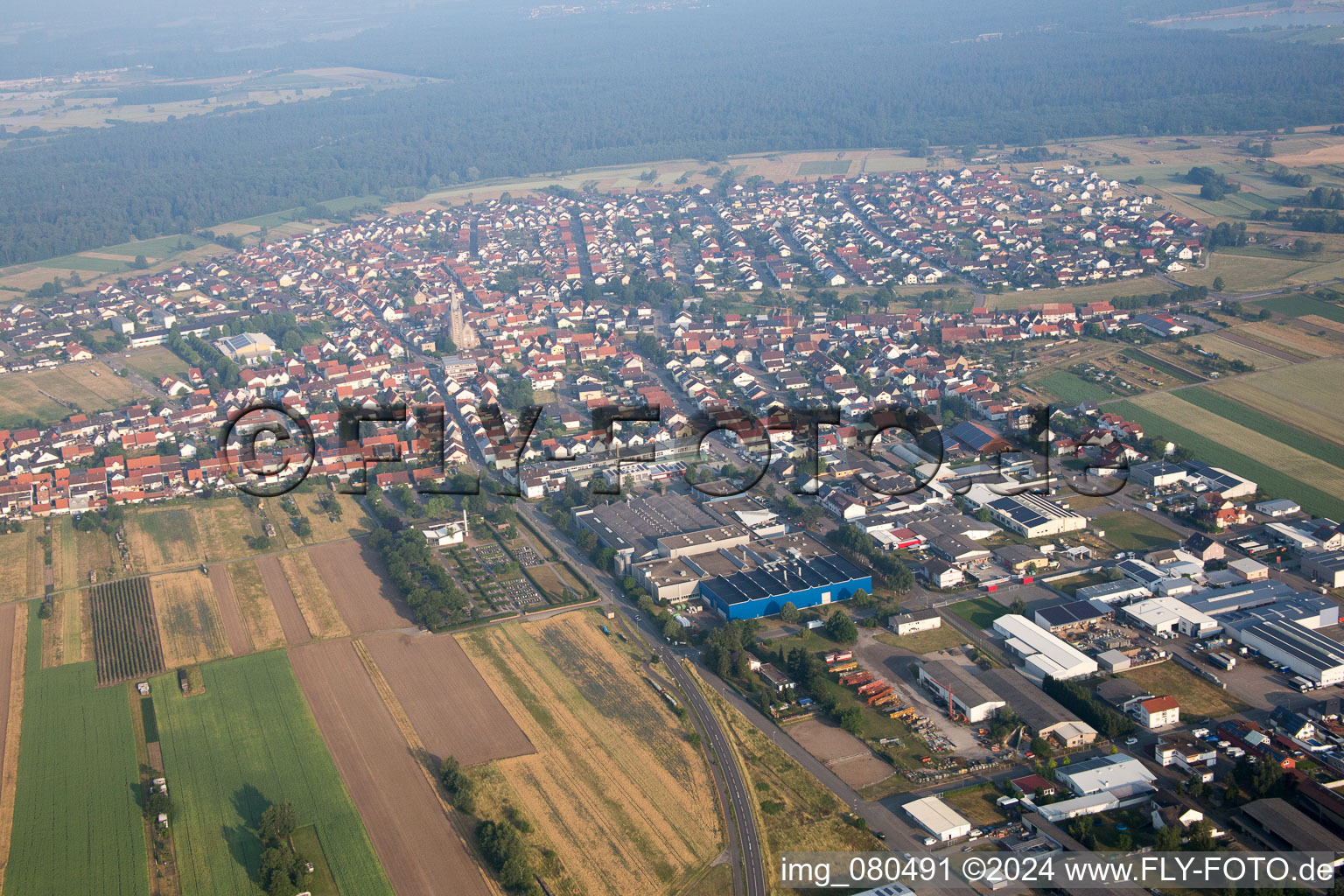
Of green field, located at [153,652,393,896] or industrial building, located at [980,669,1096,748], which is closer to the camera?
green field, located at [153,652,393,896]

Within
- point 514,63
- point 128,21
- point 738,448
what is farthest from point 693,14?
point 738,448

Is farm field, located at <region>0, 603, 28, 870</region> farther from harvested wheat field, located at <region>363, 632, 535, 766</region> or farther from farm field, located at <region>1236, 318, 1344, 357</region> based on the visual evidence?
farm field, located at <region>1236, 318, 1344, 357</region>

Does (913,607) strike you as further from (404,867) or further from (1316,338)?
(1316,338)

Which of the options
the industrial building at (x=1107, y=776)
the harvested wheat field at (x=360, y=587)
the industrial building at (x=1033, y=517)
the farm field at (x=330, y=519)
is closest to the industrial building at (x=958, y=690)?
the industrial building at (x=1107, y=776)

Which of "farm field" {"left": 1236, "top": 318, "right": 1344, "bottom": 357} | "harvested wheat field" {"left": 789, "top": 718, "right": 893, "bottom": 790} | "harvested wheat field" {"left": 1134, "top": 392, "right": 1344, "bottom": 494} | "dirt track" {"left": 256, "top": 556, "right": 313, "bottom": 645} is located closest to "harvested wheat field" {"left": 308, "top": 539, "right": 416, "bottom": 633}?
"dirt track" {"left": 256, "top": 556, "right": 313, "bottom": 645}

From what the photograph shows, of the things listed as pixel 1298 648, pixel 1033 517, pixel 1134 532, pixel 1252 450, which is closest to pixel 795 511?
pixel 1033 517
